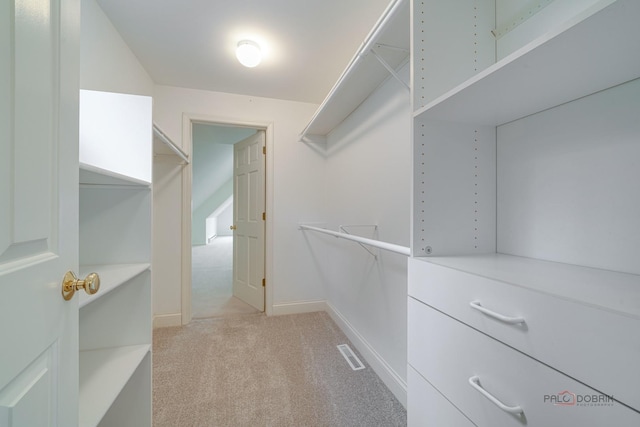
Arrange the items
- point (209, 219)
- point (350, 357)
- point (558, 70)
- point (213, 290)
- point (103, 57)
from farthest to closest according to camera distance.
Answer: point (209, 219) → point (213, 290) → point (350, 357) → point (103, 57) → point (558, 70)

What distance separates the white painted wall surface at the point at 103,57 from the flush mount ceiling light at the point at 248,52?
2.64ft

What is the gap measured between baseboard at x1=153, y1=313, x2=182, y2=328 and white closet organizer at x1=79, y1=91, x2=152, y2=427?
1.32 meters

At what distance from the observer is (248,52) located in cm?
174

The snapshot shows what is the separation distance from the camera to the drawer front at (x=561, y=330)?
35 cm

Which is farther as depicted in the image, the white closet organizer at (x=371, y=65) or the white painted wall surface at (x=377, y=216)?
the white painted wall surface at (x=377, y=216)

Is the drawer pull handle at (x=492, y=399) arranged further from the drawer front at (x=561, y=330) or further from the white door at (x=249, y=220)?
the white door at (x=249, y=220)

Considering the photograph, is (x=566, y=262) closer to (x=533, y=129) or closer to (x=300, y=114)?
(x=533, y=129)

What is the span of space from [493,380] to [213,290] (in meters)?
3.54

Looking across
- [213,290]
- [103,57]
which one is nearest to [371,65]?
[103,57]

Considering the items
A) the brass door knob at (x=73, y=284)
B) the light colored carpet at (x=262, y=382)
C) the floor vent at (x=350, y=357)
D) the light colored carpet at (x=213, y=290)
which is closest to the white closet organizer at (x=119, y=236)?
the light colored carpet at (x=262, y=382)

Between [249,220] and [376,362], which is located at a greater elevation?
[249,220]

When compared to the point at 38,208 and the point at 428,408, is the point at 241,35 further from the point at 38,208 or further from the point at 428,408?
the point at 428,408

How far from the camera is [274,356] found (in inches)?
73.8

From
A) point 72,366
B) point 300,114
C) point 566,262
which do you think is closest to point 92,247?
point 72,366
